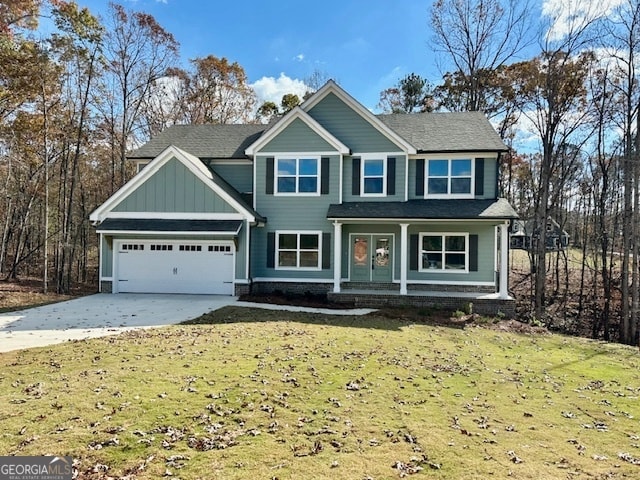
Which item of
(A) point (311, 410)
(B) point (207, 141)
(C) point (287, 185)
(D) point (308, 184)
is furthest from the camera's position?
(B) point (207, 141)

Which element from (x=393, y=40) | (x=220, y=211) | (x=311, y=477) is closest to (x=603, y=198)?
(x=393, y=40)

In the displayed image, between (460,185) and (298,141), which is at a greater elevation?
(298,141)

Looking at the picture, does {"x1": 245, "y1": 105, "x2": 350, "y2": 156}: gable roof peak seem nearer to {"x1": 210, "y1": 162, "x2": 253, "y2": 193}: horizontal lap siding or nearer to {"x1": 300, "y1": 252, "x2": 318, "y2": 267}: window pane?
{"x1": 210, "y1": 162, "x2": 253, "y2": 193}: horizontal lap siding

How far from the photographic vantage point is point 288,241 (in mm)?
16672

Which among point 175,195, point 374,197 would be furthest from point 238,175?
point 374,197

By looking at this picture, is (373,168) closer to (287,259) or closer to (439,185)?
(439,185)

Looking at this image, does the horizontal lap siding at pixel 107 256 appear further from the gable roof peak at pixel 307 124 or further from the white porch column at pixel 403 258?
the white porch column at pixel 403 258

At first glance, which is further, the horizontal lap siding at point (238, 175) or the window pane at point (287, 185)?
the horizontal lap siding at point (238, 175)

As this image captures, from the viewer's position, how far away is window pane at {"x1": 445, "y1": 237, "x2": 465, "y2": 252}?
1625cm

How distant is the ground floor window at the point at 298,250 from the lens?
1650cm

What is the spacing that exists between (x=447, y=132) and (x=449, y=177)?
87.7 inches

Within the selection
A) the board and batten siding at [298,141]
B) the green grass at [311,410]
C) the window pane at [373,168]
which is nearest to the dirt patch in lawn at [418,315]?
the green grass at [311,410]

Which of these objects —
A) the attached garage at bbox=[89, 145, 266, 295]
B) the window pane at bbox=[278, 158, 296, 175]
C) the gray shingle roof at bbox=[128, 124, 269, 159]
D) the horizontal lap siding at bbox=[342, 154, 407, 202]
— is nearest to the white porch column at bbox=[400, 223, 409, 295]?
the horizontal lap siding at bbox=[342, 154, 407, 202]

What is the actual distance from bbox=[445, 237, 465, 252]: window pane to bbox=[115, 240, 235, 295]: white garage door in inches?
351
